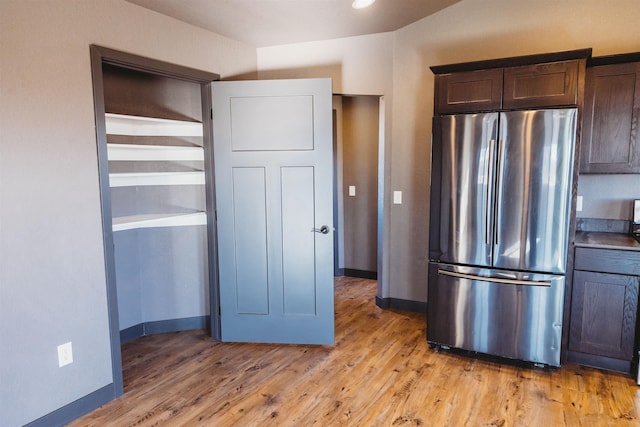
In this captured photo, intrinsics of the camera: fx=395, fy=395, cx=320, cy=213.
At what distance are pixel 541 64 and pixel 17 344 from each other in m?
3.49

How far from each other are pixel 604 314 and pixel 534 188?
979 millimetres

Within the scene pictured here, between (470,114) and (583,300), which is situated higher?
(470,114)

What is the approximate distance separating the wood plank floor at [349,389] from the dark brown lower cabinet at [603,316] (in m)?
0.12

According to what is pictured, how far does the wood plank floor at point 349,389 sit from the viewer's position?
227 centimetres

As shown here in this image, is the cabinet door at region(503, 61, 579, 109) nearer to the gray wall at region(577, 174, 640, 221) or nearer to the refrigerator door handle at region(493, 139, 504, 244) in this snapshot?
the refrigerator door handle at region(493, 139, 504, 244)

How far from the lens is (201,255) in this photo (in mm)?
3518

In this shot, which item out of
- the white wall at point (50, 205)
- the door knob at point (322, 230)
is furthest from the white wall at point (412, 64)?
the white wall at point (50, 205)

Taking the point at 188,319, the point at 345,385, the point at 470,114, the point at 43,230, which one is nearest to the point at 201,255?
the point at 188,319

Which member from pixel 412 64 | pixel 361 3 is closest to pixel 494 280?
pixel 412 64

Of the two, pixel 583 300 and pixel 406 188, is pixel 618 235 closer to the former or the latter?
pixel 583 300

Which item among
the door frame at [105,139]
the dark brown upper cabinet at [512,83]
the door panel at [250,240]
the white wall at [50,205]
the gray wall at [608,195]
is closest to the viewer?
the white wall at [50,205]

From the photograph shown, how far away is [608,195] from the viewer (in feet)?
9.97

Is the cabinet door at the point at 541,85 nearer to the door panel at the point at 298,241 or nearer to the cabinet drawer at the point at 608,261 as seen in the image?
the cabinet drawer at the point at 608,261

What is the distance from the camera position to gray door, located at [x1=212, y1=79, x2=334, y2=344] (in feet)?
9.88
